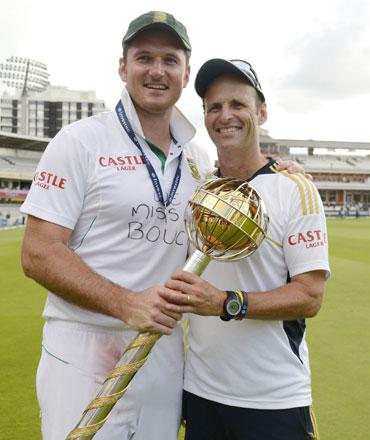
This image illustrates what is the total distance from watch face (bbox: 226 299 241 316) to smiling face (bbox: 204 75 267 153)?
752 millimetres

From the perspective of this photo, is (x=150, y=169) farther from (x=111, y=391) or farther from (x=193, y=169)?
(x=111, y=391)

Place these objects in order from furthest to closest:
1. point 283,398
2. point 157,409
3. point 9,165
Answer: point 9,165 < point 157,409 < point 283,398

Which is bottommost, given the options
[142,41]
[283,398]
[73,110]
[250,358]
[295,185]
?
[283,398]

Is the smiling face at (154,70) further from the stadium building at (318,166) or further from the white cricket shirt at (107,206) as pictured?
the stadium building at (318,166)

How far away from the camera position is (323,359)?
16.8ft

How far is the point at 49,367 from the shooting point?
227 centimetres

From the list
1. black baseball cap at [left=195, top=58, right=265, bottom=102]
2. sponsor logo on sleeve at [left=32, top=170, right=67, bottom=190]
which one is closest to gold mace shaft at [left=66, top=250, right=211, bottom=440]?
sponsor logo on sleeve at [left=32, top=170, right=67, bottom=190]

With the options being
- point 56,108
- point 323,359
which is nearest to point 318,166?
point 56,108

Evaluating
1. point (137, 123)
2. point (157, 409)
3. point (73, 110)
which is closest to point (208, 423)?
point (157, 409)

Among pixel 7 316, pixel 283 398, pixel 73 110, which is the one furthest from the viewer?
pixel 73 110

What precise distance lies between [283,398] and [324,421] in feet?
5.68

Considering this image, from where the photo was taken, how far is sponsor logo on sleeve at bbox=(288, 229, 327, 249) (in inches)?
86.6

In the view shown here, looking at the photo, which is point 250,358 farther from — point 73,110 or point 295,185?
point 73,110

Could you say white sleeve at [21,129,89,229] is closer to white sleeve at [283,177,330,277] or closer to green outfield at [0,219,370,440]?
white sleeve at [283,177,330,277]
